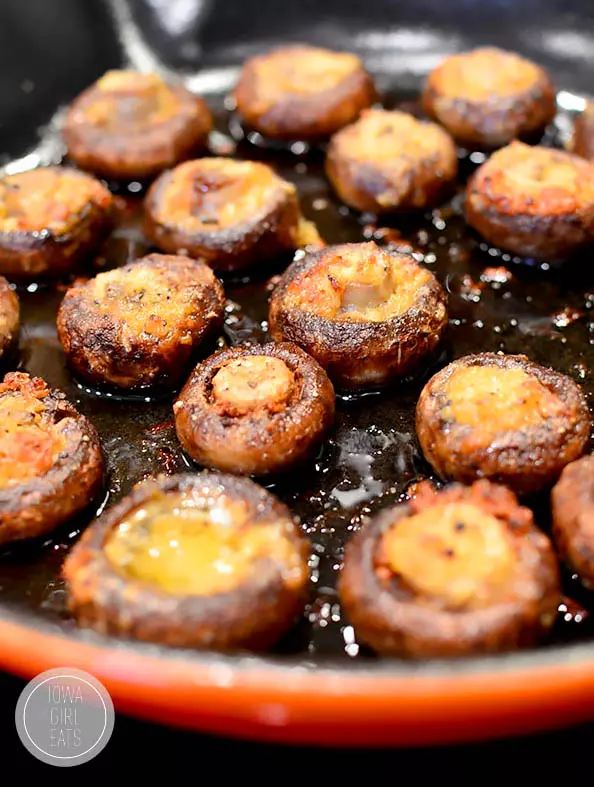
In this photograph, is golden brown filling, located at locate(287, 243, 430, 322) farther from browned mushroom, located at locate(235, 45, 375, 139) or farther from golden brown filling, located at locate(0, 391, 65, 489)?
browned mushroom, located at locate(235, 45, 375, 139)

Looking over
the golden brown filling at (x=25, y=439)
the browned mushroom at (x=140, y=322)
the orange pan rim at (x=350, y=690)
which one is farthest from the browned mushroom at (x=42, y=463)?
the orange pan rim at (x=350, y=690)

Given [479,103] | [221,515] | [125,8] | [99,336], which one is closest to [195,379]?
[99,336]

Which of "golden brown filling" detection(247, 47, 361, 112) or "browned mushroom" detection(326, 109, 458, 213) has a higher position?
"golden brown filling" detection(247, 47, 361, 112)

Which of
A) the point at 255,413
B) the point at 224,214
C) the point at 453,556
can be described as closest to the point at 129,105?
the point at 224,214

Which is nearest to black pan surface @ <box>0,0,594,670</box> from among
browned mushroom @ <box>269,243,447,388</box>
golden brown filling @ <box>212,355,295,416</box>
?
browned mushroom @ <box>269,243,447,388</box>

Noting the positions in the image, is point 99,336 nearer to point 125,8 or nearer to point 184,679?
point 184,679
